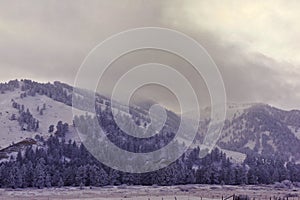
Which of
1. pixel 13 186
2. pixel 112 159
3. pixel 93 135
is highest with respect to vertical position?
pixel 93 135

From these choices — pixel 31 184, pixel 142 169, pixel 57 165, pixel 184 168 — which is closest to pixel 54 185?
pixel 31 184

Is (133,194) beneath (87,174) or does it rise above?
beneath

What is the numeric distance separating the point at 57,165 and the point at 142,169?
26475mm

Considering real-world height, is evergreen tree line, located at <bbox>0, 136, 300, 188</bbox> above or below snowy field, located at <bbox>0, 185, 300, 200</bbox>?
above

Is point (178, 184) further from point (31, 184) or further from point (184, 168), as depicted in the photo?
point (31, 184)

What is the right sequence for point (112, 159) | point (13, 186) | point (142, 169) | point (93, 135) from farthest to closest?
1. point (93, 135)
2. point (112, 159)
3. point (142, 169)
4. point (13, 186)

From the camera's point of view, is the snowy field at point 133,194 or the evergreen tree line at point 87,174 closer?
the snowy field at point 133,194

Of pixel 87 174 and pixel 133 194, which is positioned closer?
pixel 133 194

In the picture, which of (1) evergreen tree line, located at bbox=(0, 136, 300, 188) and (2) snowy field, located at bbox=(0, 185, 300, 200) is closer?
(2) snowy field, located at bbox=(0, 185, 300, 200)

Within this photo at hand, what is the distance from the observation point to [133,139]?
196250mm

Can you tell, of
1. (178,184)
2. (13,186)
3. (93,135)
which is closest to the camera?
(13,186)

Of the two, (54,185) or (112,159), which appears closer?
(54,185)

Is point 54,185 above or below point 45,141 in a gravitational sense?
below

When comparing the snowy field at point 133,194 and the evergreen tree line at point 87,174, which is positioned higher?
the evergreen tree line at point 87,174
